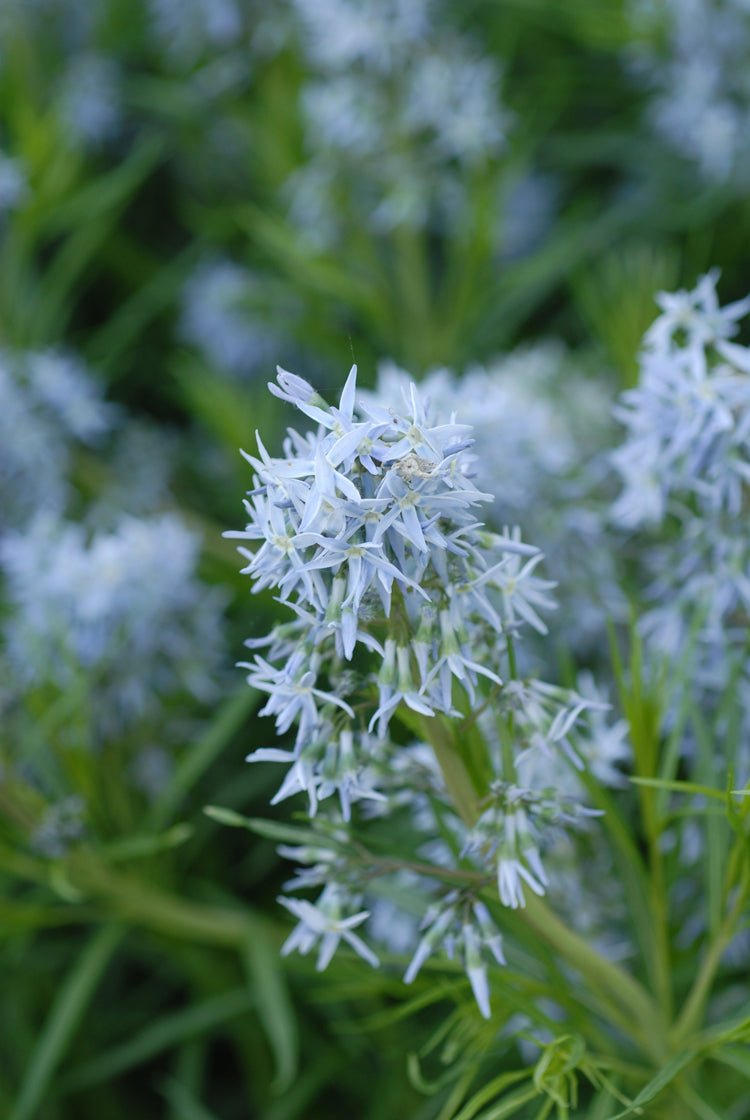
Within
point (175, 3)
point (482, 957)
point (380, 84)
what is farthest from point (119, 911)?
point (175, 3)

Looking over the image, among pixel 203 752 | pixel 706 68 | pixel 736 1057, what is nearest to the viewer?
pixel 736 1057

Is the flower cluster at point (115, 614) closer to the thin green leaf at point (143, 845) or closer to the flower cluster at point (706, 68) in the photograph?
the thin green leaf at point (143, 845)

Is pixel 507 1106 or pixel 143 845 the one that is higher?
pixel 143 845

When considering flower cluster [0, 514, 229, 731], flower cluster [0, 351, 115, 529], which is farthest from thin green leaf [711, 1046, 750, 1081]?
flower cluster [0, 351, 115, 529]

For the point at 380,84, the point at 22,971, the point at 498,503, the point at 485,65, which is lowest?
the point at 22,971

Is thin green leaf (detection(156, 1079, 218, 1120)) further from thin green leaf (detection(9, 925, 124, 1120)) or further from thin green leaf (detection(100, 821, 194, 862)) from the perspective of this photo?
thin green leaf (detection(100, 821, 194, 862))

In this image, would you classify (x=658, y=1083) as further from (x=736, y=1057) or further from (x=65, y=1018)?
(x=65, y=1018)

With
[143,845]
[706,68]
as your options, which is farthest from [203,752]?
[706,68]

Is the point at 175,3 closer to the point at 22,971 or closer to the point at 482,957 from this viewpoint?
the point at 22,971
